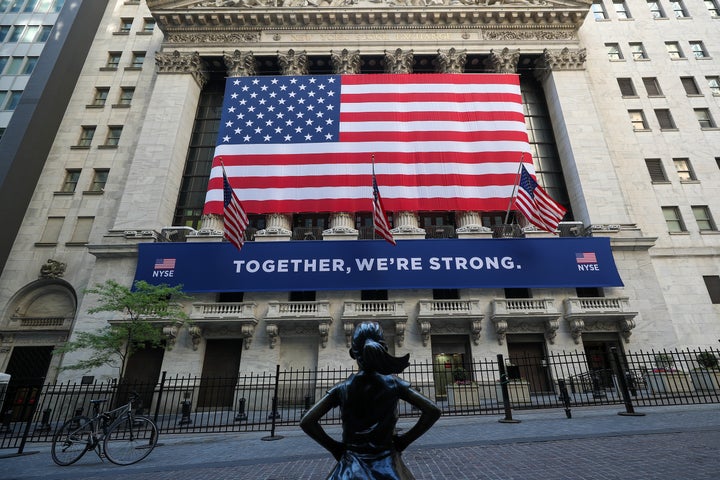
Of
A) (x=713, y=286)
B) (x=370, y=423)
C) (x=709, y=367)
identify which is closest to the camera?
(x=370, y=423)

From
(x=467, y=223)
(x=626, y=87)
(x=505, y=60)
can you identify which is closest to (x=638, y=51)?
(x=626, y=87)

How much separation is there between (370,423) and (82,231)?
1213 inches

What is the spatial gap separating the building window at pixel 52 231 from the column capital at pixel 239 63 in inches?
686

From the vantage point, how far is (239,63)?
1175 inches

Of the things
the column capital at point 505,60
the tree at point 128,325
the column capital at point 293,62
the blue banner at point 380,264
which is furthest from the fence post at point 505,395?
the column capital at point 293,62

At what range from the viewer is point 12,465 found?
8.92 metres

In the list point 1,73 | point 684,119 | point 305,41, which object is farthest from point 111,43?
point 684,119

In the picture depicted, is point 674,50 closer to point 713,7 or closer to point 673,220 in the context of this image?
point 713,7

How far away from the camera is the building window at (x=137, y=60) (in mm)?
31781

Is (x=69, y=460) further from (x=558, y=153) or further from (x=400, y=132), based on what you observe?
(x=558, y=153)

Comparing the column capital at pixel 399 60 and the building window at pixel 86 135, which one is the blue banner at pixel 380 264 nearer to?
the building window at pixel 86 135

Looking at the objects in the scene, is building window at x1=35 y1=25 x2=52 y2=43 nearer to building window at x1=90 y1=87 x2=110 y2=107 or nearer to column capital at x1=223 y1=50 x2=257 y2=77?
building window at x1=90 y1=87 x2=110 y2=107

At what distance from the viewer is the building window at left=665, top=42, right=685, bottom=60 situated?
1227 inches

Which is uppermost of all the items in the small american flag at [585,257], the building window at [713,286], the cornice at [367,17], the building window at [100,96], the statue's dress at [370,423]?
the cornice at [367,17]
